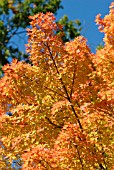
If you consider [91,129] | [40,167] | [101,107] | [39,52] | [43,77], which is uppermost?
[39,52]

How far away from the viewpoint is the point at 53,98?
578 cm

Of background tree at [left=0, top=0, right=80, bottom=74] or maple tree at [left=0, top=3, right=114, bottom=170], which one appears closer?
maple tree at [left=0, top=3, right=114, bottom=170]

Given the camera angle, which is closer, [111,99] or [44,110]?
[111,99]

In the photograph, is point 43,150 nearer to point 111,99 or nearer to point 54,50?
point 111,99

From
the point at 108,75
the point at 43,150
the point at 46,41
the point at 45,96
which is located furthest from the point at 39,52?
the point at 43,150

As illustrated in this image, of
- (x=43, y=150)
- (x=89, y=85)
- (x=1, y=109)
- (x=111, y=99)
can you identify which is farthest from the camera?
(x=1, y=109)

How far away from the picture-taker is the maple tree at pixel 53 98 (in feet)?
17.3

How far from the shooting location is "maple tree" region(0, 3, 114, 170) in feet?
17.3

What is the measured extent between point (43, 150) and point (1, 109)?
2079mm

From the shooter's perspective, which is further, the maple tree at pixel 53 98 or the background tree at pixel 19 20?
the background tree at pixel 19 20

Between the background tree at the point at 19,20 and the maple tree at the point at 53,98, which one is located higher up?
the background tree at the point at 19,20

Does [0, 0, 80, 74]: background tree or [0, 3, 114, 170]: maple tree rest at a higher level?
[0, 0, 80, 74]: background tree

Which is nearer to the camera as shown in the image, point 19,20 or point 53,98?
point 53,98

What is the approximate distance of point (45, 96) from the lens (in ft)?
18.6
